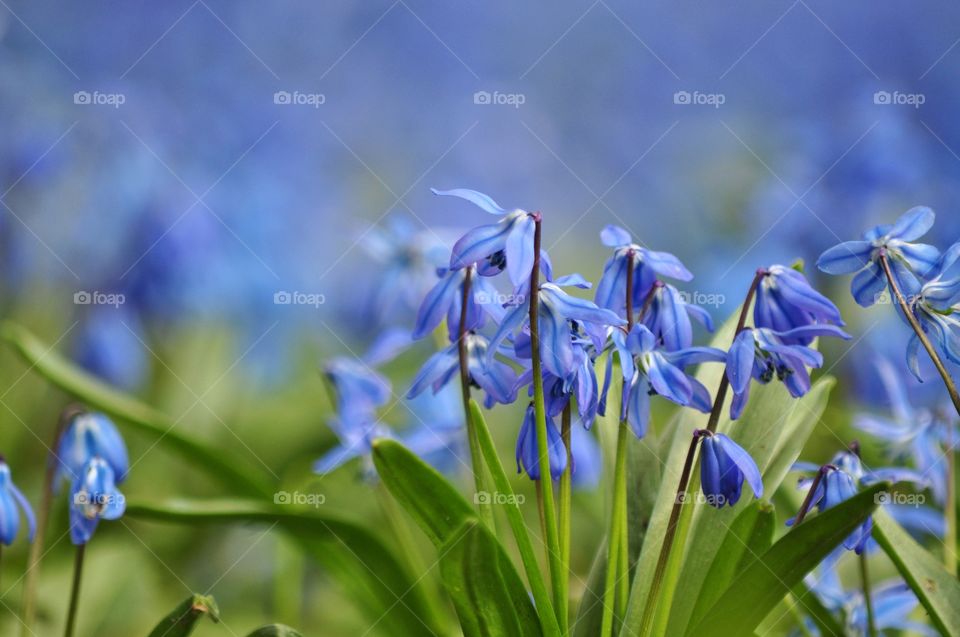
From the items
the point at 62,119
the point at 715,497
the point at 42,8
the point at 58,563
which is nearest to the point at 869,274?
the point at 715,497

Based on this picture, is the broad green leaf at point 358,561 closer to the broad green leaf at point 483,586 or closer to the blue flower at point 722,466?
the broad green leaf at point 483,586

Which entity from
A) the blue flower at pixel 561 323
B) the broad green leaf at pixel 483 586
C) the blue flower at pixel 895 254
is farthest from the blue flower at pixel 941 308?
the broad green leaf at pixel 483 586

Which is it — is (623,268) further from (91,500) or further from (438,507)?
(91,500)

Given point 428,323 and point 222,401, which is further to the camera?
point 222,401

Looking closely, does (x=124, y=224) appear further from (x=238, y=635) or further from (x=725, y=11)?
(x=725, y=11)

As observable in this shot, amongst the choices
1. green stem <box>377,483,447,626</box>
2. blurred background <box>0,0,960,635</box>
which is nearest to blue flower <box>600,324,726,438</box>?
green stem <box>377,483,447,626</box>

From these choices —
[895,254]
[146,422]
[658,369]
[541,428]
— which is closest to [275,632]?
[541,428]

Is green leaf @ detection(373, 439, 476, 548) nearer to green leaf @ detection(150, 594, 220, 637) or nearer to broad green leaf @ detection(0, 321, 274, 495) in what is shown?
green leaf @ detection(150, 594, 220, 637)
